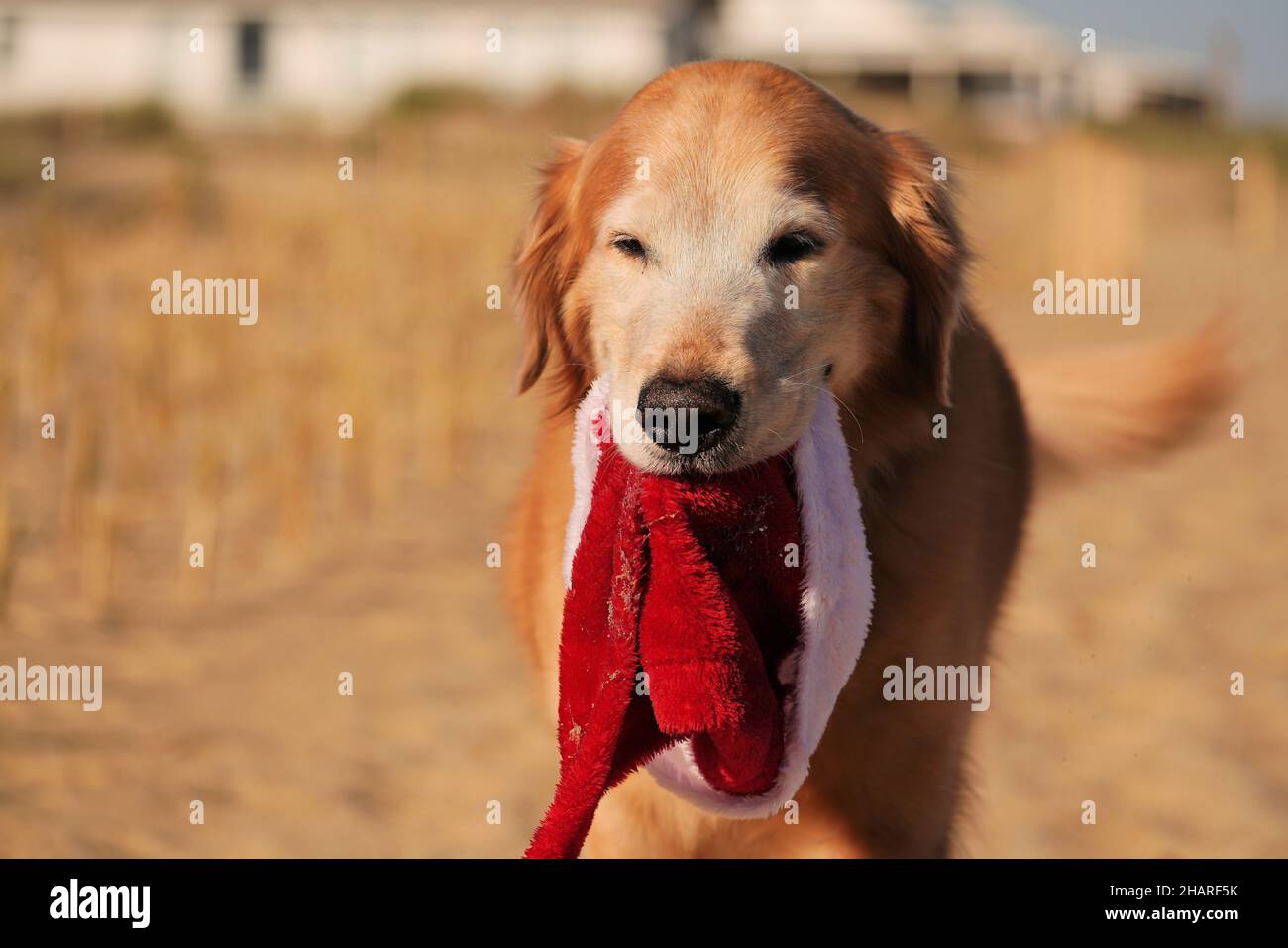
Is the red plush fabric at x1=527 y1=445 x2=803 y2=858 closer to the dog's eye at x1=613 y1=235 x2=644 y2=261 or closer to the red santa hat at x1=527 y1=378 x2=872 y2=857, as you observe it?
the red santa hat at x1=527 y1=378 x2=872 y2=857

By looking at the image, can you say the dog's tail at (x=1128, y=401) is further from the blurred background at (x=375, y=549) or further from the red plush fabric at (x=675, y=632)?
the red plush fabric at (x=675, y=632)

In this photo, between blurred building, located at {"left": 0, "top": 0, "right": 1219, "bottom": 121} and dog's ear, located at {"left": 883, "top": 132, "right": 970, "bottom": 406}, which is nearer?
dog's ear, located at {"left": 883, "top": 132, "right": 970, "bottom": 406}

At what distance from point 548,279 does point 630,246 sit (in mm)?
550

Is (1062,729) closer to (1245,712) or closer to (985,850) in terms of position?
(1245,712)

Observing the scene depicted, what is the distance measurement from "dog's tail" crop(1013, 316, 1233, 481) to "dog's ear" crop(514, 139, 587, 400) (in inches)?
75.1

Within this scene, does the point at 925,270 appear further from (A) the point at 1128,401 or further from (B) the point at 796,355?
(A) the point at 1128,401

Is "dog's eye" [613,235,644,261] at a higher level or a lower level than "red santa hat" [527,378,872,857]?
higher

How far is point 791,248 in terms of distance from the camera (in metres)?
2.44

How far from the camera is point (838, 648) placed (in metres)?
2.29

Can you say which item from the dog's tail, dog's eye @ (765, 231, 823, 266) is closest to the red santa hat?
dog's eye @ (765, 231, 823, 266)

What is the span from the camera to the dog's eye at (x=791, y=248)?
241 cm

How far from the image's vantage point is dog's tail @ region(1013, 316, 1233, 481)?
4.23m

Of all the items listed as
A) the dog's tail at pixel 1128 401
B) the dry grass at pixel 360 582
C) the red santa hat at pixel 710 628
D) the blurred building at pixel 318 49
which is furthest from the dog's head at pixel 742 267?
the blurred building at pixel 318 49
